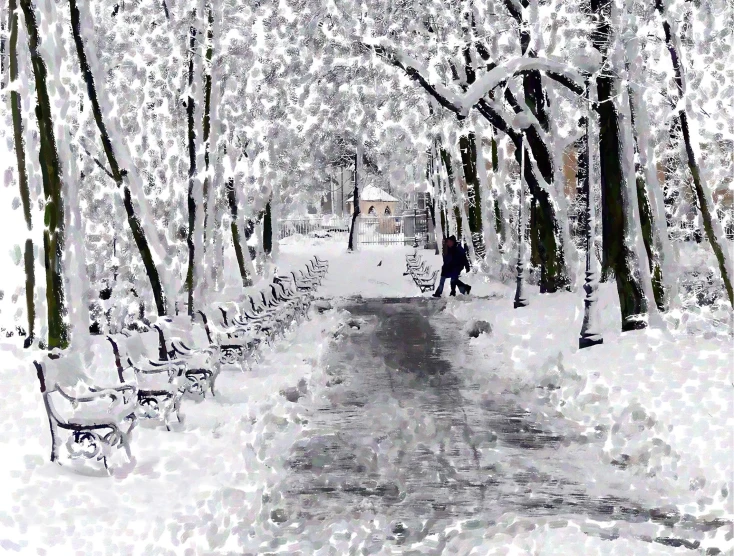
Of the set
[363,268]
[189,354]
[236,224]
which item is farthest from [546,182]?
[363,268]

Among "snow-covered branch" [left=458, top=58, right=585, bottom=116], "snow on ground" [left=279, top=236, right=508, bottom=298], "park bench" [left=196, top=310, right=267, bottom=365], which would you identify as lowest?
"snow on ground" [left=279, top=236, right=508, bottom=298]

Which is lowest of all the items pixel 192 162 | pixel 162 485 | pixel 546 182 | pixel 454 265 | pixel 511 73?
pixel 162 485

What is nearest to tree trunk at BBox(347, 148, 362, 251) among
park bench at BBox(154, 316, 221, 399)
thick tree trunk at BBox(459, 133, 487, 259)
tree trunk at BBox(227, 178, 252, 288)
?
thick tree trunk at BBox(459, 133, 487, 259)

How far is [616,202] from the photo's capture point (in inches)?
598

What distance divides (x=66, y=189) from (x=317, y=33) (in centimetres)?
761

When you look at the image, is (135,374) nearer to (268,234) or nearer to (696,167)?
(696,167)

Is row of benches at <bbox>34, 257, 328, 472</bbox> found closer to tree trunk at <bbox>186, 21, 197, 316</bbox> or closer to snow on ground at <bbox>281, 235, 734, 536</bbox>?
tree trunk at <bbox>186, 21, 197, 316</bbox>

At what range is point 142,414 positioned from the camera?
34.3 feet

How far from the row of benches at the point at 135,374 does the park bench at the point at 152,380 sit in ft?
0.04

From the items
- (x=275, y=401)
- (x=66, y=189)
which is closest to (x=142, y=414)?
(x=275, y=401)

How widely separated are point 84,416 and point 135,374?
9.73 feet

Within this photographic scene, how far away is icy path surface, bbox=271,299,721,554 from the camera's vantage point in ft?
21.4

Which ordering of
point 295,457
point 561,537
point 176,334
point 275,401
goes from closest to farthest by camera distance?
1. point 561,537
2. point 295,457
3. point 275,401
4. point 176,334

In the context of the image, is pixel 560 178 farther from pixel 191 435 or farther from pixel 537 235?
pixel 191 435
